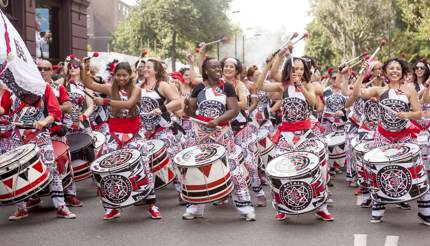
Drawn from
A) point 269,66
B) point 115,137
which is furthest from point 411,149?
point 115,137

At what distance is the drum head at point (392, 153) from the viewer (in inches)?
290

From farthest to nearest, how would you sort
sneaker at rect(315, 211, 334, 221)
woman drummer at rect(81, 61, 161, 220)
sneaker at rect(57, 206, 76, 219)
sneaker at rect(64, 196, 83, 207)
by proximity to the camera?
sneaker at rect(64, 196, 83, 207) < sneaker at rect(57, 206, 76, 219) < woman drummer at rect(81, 61, 161, 220) < sneaker at rect(315, 211, 334, 221)

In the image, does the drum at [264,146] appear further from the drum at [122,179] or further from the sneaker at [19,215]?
the sneaker at [19,215]

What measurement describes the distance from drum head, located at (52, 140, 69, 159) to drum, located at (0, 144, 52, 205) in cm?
95

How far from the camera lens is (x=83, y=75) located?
333 inches

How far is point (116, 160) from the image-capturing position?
313 inches

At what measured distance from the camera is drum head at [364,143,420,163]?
737 cm

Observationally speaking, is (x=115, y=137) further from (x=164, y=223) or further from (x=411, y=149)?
(x=411, y=149)

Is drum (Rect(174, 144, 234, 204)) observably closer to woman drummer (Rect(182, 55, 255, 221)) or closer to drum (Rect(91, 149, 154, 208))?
woman drummer (Rect(182, 55, 255, 221))

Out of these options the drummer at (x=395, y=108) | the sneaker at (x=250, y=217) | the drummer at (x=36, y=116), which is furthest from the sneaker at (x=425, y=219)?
the drummer at (x=36, y=116)

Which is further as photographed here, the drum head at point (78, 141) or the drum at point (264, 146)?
the drum at point (264, 146)

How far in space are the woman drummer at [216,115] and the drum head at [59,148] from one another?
5.17ft

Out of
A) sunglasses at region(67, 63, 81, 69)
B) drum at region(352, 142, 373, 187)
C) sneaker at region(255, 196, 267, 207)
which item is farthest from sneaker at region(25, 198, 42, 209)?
drum at region(352, 142, 373, 187)

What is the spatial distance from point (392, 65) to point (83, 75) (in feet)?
11.5
